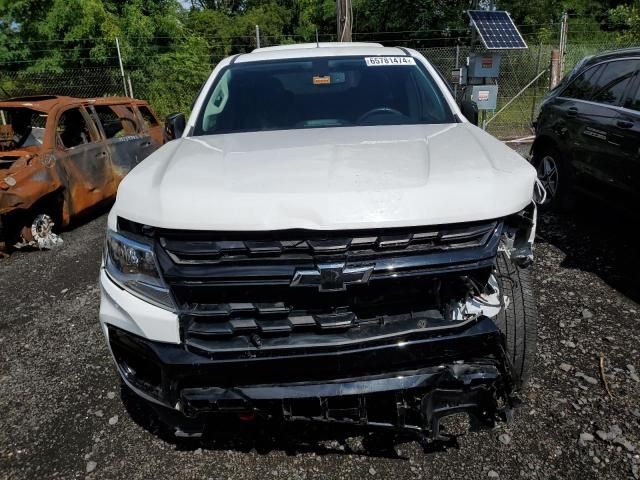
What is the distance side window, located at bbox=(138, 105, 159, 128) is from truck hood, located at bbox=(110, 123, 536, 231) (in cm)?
617

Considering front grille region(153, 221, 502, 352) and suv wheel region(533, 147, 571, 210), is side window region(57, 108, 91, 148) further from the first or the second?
suv wheel region(533, 147, 571, 210)

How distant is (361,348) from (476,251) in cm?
57

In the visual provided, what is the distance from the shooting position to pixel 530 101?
13133 millimetres

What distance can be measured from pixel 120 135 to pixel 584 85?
6020 millimetres

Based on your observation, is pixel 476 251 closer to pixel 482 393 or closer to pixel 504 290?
pixel 504 290

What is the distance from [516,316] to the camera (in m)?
2.20

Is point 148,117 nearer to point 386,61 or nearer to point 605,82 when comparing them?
point 386,61

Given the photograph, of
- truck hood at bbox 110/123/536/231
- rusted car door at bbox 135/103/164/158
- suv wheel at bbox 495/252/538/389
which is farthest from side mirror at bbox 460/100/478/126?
rusted car door at bbox 135/103/164/158

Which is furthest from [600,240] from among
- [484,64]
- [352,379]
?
[484,64]

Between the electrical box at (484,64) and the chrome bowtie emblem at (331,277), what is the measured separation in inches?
338

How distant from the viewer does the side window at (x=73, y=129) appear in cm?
641

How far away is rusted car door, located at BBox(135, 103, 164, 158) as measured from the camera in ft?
25.1

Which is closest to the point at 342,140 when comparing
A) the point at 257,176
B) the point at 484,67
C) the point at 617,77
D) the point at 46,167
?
the point at 257,176

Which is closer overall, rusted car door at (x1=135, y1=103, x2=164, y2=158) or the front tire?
the front tire
